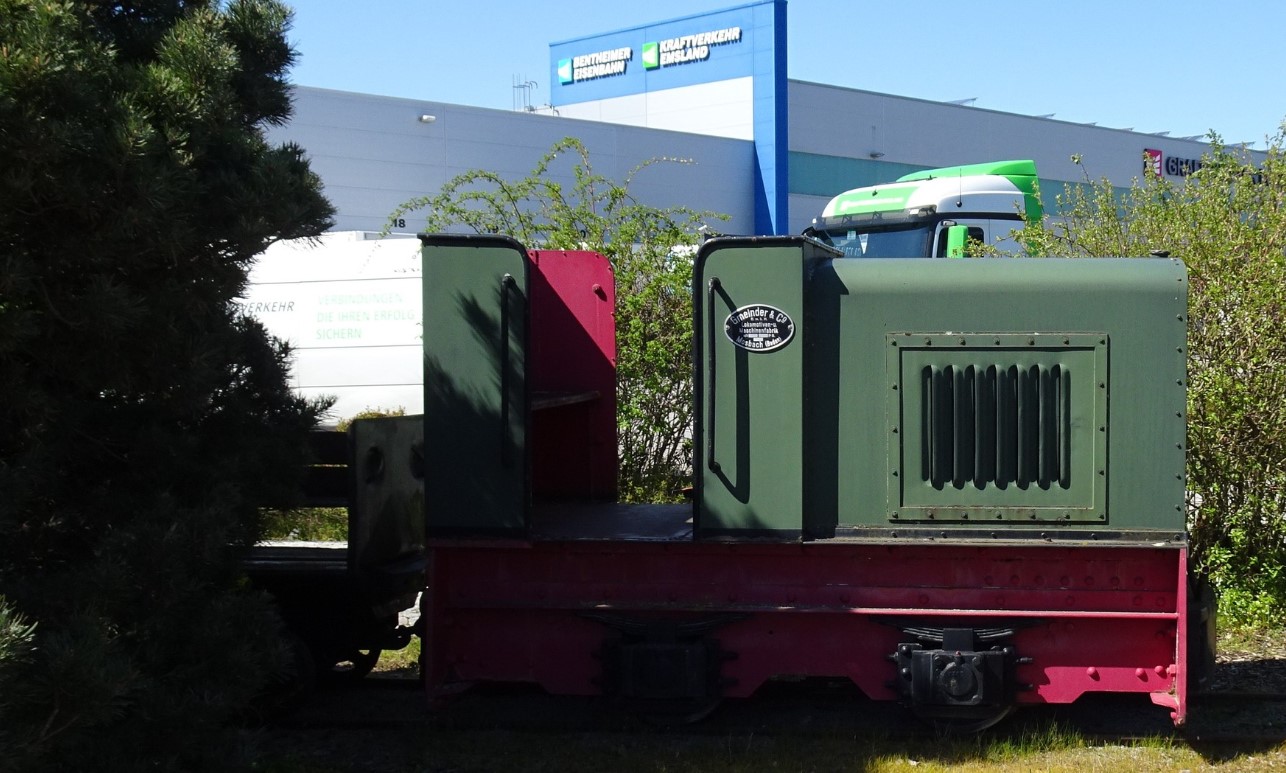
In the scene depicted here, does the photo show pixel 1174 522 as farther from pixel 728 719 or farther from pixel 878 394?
pixel 728 719

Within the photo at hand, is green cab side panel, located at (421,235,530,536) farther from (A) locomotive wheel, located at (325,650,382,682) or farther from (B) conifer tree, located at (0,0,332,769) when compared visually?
(A) locomotive wheel, located at (325,650,382,682)

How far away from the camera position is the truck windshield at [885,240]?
45.6 feet

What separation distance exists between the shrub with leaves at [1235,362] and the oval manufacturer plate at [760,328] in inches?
138

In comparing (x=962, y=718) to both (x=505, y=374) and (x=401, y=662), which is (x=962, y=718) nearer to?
(x=505, y=374)

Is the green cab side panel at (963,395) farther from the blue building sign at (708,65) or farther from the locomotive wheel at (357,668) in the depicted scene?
the blue building sign at (708,65)

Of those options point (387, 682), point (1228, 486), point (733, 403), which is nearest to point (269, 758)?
point (387, 682)

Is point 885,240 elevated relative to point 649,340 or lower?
elevated

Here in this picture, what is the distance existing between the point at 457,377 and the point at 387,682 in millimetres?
2322

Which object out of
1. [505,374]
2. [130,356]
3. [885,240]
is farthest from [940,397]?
[885,240]

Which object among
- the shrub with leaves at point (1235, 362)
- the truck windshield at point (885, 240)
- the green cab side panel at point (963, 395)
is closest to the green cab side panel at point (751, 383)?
the green cab side panel at point (963, 395)

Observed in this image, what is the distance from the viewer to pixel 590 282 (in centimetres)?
700

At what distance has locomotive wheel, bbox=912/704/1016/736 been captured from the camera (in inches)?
218

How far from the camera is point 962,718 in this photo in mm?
5688

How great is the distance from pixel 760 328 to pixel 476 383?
1.26 metres
